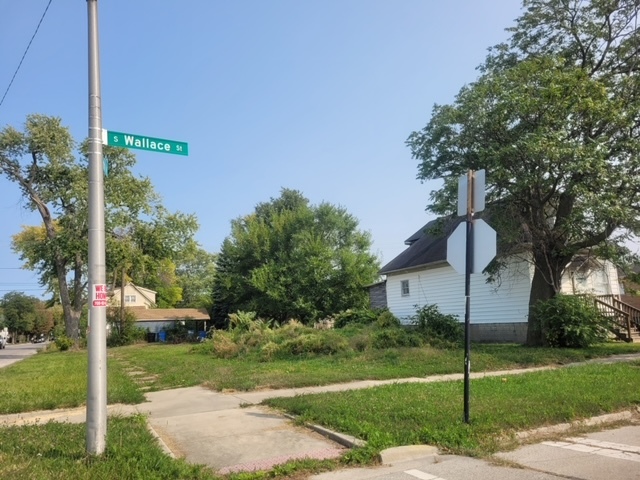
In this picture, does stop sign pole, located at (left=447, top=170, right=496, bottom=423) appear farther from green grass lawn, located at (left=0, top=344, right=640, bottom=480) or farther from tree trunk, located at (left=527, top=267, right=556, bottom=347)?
tree trunk, located at (left=527, top=267, right=556, bottom=347)

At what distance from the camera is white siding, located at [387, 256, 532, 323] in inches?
916

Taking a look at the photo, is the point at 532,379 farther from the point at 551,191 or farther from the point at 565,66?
the point at 565,66

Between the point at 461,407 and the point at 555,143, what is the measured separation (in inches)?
405

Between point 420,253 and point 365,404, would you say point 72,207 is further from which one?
point 365,404

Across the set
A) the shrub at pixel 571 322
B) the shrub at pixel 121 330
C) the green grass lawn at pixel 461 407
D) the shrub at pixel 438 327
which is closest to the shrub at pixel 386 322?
the shrub at pixel 438 327

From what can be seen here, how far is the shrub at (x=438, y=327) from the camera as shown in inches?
778

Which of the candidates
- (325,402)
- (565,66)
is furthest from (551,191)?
(325,402)

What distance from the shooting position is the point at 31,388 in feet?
43.6

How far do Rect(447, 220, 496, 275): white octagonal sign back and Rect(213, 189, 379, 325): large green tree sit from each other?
28.8 metres

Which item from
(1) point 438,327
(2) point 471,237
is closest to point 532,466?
(2) point 471,237

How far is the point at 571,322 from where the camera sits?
17.8 m

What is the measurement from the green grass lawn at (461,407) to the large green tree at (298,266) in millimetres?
25890

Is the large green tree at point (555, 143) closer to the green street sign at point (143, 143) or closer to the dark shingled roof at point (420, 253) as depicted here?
the dark shingled roof at point (420, 253)

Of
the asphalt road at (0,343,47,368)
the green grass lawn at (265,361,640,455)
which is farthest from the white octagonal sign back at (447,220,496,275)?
the asphalt road at (0,343,47,368)
